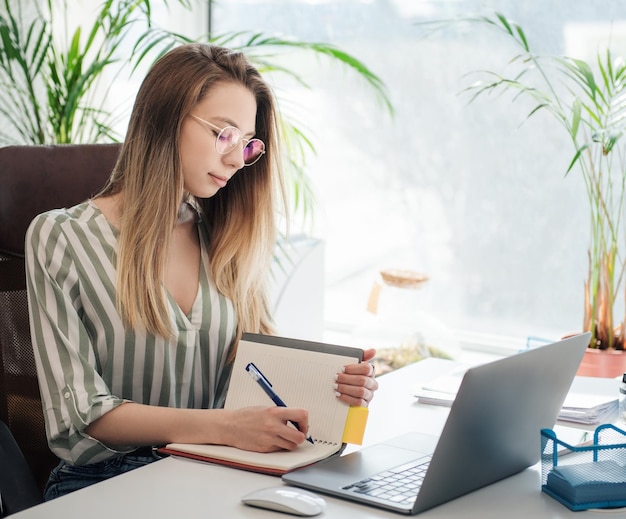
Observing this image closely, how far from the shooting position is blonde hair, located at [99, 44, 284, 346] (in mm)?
1525

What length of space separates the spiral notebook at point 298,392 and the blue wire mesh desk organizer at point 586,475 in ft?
0.93

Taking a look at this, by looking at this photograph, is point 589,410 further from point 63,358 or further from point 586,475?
point 63,358

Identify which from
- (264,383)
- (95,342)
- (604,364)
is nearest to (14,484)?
(95,342)

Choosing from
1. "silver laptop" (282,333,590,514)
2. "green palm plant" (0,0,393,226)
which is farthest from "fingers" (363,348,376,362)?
"green palm plant" (0,0,393,226)

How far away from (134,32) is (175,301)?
2.53 metres

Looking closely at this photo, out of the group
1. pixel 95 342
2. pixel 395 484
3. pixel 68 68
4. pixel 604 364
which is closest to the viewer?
pixel 395 484

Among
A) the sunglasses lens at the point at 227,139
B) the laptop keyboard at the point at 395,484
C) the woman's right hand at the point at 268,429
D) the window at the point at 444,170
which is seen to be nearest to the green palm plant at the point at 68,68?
the window at the point at 444,170

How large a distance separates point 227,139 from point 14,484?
68 centimetres

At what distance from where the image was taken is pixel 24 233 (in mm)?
1702

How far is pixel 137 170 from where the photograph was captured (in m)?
1.58

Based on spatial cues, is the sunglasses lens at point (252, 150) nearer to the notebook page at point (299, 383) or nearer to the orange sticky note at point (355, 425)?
the notebook page at point (299, 383)

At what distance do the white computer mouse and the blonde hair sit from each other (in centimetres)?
52

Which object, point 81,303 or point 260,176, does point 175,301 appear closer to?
point 81,303

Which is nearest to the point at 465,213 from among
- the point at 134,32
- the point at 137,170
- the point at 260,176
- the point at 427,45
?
the point at 427,45
